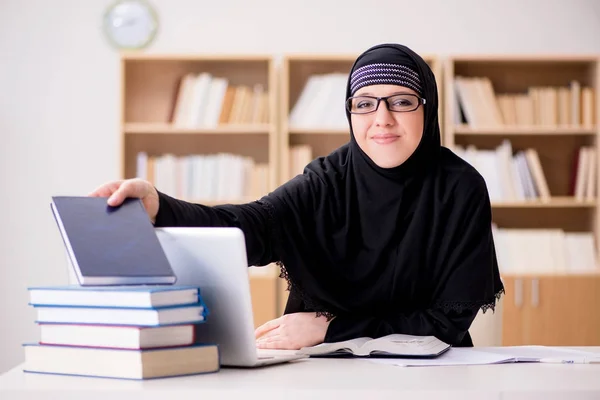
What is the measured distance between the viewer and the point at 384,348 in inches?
66.4

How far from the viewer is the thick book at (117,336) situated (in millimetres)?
1354

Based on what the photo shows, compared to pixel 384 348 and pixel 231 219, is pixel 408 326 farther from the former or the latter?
pixel 231 219

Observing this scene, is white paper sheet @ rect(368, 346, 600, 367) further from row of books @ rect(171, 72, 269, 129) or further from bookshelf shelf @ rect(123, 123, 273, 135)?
row of books @ rect(171, 72, 269, 129)

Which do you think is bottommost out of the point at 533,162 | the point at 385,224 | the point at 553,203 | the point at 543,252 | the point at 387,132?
the point at 543,252

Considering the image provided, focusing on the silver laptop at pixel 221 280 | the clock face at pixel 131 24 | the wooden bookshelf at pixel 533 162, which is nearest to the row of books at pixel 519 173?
the wooden bookshelf at pixel 533 162

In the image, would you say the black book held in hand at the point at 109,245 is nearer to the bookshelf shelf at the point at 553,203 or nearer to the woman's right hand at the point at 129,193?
the woman's right hand at the point at 129,193

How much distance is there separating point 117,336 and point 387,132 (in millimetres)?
872

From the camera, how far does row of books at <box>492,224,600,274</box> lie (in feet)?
16.1

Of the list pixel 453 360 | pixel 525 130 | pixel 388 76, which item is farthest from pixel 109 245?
pixel 525 130

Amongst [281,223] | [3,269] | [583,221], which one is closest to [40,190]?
[3,269]

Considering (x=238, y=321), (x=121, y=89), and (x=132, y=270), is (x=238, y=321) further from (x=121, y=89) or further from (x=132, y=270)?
(x=121, y=89)

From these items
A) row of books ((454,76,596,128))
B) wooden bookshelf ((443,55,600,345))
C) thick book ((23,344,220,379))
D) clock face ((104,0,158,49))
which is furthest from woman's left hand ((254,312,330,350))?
Result: clock face ((104,0,158,49))

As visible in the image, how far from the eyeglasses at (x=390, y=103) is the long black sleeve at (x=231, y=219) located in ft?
1.04

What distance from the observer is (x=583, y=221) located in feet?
17.0
